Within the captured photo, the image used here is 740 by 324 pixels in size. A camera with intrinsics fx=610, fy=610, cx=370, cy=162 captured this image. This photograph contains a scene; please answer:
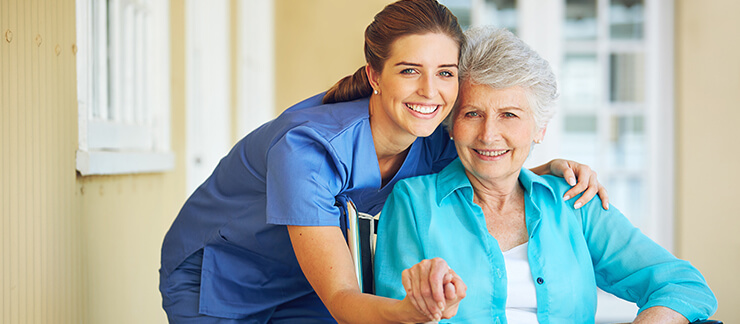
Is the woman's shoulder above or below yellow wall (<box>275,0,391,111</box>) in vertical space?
below

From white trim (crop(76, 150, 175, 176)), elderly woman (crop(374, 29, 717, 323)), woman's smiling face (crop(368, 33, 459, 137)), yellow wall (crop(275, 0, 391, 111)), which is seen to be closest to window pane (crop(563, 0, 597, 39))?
yellow wall (crop(275, 0, 391, 111))

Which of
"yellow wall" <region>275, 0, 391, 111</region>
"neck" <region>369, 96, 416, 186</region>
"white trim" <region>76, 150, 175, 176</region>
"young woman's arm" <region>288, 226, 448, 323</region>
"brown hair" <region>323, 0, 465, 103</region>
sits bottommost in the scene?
"young woman's arm" <region>288, 226, 448, 323</region>

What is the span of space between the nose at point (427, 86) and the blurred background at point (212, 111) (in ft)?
2.91

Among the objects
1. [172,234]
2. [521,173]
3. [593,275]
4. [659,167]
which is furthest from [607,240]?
[659,167]

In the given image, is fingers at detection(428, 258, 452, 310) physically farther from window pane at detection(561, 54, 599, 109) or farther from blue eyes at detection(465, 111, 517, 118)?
window pane at detection(561, 54, 599, 109)

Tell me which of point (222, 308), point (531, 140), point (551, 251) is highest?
point (531, 140)

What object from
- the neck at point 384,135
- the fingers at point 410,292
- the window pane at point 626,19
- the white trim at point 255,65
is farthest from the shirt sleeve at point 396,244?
the window pane at point 626,19

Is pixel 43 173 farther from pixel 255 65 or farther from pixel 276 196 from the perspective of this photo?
pixel 255 65

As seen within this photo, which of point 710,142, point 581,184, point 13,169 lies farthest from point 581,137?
point 13,169

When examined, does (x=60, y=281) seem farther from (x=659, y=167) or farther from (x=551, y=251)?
(x=659, y=167)

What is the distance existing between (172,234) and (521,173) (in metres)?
1.00

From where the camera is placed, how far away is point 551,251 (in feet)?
5.20

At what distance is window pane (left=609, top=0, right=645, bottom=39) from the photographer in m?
5.42

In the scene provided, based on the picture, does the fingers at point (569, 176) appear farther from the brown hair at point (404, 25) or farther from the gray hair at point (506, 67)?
the brown hair at point (404, 25)
